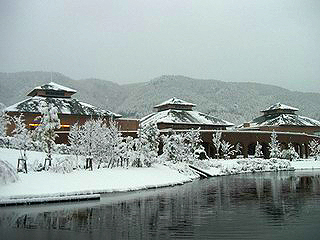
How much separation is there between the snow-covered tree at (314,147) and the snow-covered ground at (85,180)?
3559cm

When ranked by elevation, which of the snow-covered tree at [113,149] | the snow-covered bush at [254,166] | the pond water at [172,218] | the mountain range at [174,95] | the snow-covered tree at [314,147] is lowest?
the pond water at [172,218]

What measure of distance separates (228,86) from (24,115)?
15282cm

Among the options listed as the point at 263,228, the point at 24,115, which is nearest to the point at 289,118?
the point at 24,115

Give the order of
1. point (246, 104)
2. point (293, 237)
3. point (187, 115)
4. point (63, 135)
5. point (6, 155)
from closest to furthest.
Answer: point (293, 237), point (6, 155), point (63, 135), point (187, 115), point (246, 104)

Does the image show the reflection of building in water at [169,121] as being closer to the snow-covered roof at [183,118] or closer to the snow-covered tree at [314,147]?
the snow-covered roof at [183,118]

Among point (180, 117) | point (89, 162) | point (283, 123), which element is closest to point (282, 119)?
point (283, 123)

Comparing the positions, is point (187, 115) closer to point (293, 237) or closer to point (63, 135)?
point (63, 135)

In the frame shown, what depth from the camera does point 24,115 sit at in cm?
5259

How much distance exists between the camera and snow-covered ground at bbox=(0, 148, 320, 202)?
2048 cm

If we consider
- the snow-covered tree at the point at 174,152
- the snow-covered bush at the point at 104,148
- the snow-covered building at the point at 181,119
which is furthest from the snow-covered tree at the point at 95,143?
the snow-covered building at the point at 181,119

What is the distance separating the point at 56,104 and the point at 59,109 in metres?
2.03

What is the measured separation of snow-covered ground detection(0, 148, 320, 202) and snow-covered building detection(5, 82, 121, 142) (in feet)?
65.5

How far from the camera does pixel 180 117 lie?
202ft

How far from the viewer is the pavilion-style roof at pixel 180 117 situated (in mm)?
59722
